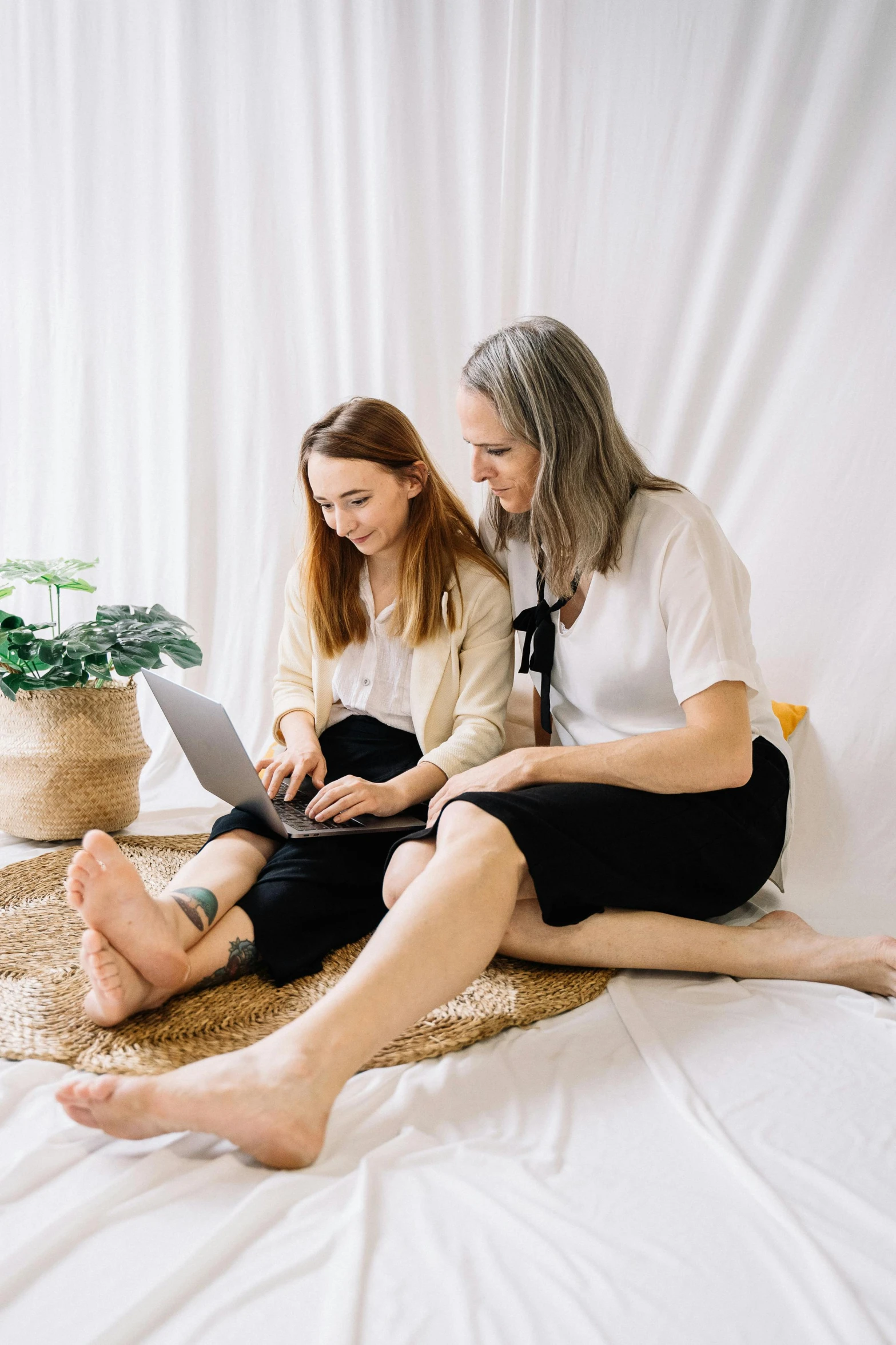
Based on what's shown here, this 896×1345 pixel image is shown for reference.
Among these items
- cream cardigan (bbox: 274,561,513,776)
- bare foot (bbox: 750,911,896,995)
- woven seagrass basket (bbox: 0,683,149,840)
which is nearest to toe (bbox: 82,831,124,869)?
cream cardigan (bbox: 274,561,513,776)

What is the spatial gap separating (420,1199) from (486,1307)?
0.13m

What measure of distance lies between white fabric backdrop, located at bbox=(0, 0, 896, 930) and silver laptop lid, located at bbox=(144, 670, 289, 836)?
95cm

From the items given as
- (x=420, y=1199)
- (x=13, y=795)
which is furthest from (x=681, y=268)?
(x=420, y=1199)

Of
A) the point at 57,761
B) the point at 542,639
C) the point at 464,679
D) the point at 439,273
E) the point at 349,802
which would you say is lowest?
the point at 57,761

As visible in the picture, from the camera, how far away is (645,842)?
1.30 meters

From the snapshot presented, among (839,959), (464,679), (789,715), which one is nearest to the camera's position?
(839,959)

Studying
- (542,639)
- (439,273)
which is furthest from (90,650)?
(439,273)

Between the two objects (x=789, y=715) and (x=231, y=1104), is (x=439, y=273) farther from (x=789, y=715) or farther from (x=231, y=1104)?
(x=231, y=1104)

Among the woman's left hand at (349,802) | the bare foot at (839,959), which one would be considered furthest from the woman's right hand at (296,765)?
the bare foot at (839,959)

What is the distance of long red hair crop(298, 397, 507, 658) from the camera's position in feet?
5.47

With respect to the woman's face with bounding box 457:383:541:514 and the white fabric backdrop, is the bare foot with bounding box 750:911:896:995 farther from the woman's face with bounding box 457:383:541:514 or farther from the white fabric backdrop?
the woman's face with bounding box 457:383:541:514

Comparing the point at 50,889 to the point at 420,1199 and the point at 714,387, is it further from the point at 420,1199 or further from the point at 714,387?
the point at 714,387

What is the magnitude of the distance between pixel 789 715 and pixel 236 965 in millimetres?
1121

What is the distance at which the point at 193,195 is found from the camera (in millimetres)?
2637
